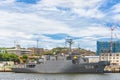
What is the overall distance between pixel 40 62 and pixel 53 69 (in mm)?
6062

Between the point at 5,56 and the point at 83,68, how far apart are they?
6504cm

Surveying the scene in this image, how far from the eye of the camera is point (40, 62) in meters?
102

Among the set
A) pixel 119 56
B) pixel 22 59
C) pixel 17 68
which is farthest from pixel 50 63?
pixel 119 56

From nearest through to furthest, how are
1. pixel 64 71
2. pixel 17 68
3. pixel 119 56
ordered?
1. pixel 64 71
2. pixel 17 68
3. pixel 119 56

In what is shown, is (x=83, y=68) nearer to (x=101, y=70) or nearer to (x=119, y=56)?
(x=101, y=70)

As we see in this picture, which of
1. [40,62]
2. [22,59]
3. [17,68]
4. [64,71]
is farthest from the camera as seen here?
[22,59]

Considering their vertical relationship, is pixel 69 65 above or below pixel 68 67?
above

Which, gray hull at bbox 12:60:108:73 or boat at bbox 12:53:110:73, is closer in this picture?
boat at bbox 12:53:110:73

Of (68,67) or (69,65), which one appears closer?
(69,65)

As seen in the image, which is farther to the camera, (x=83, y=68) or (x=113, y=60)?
(x=113, y=60)

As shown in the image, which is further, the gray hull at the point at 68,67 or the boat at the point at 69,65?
the gray hull at the point at 68,67

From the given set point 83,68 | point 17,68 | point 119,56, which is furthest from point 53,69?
point 119,56

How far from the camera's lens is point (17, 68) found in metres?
110

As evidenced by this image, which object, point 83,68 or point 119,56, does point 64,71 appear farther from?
point 119,56
